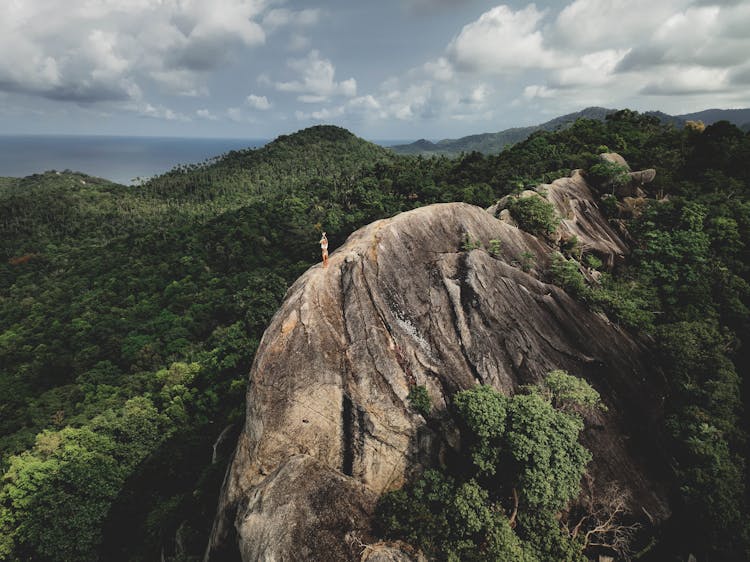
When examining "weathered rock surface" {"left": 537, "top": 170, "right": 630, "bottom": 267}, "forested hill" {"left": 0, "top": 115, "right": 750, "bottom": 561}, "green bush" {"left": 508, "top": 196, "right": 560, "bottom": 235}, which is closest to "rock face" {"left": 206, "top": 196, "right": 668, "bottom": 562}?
"forested hill" {"left": 0, "top": 115, "right": 750, "bottom": 561}

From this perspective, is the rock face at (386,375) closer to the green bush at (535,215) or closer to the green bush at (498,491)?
the green bush at (498,491)

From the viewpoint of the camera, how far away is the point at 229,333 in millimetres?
46250

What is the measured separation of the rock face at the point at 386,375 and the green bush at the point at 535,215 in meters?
5.44

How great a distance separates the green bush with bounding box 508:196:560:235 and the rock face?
5.44 metres

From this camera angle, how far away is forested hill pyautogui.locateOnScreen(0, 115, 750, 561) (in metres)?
18.0

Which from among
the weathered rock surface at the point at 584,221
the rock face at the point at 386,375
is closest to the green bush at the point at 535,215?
the weathered rock surface at the point at 584,221

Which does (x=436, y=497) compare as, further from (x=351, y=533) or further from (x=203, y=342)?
(x=203, y=342)

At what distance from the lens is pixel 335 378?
1521 cm

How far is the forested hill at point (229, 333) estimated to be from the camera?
17984 mm

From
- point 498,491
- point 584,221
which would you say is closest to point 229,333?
point 498,491

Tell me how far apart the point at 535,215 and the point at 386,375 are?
16.9 metres

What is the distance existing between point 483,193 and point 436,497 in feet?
121

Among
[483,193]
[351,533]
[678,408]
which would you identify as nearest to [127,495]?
[351,533]

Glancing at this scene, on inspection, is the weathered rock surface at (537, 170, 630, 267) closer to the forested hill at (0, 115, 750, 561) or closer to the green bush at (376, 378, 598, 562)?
the forested hill at (0, 115, 750, 561)
